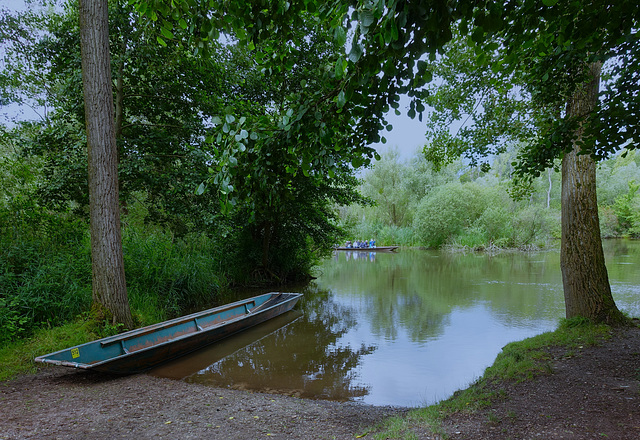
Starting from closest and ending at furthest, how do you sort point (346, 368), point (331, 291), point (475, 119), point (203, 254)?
point (346, 368)
point (475, 119)
point (203, 254)
point (331, 291)

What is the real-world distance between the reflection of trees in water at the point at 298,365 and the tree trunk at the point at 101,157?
1.85 meters

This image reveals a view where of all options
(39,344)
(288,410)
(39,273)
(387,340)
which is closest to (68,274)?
(39,273)

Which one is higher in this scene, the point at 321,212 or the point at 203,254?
the point at 321,212

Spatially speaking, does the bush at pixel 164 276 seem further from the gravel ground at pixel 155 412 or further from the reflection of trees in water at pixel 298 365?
the gravel ground at pixel 155 412

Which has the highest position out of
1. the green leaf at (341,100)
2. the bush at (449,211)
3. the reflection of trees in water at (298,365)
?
the bush at (449,211)

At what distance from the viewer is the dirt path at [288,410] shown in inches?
98.7

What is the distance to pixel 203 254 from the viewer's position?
1012cm

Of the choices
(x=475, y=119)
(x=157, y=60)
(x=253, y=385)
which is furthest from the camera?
(x=475, y=119)

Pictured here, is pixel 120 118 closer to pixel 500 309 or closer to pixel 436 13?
pixel 436 13

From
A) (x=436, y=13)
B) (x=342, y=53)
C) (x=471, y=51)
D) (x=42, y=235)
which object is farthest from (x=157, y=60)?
(x=436, y=13)

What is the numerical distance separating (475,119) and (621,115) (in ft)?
16.7

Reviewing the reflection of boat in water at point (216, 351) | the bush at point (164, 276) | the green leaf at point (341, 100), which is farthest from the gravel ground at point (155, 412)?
the green leaf at point (341, 100)

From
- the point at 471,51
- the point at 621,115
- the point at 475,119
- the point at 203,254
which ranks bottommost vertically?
the point at 203,254

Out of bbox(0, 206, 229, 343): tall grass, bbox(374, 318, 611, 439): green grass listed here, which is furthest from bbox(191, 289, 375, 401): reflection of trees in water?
bbox(0, 206, 229, 343): tall grass
